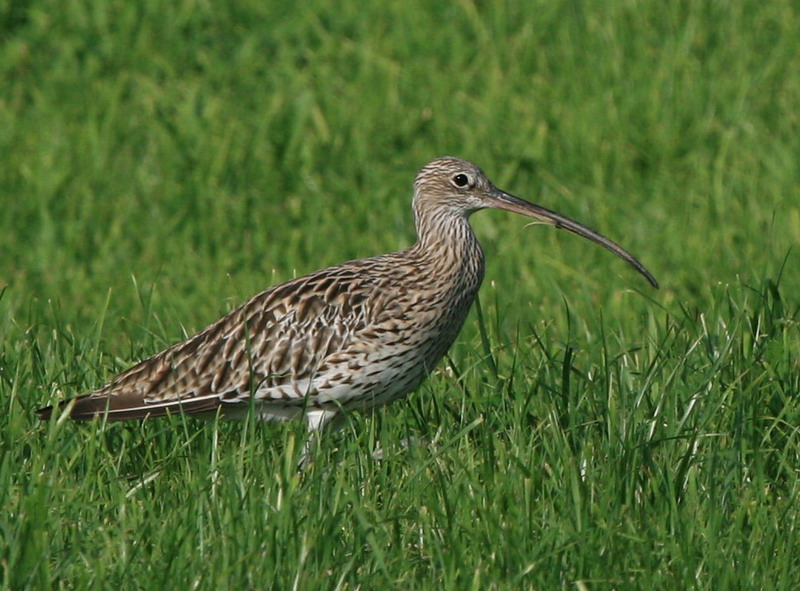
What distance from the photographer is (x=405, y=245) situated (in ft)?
34.5

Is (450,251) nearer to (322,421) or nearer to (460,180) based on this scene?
(460,180)

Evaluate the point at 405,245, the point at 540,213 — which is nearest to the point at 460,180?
the point at 540,213

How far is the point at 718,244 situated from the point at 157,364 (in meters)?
4.49

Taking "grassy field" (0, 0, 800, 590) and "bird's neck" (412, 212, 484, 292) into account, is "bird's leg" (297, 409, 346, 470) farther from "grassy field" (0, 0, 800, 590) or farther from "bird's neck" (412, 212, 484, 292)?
"bird's neck" (412, 212, 484, 292)

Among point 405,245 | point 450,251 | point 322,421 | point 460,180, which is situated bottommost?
point 405,245

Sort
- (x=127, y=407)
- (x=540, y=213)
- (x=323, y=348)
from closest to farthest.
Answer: (x=127, y=407)
(x=323, y=348)
(x=540, y=213)

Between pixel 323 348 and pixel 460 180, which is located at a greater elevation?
pixel 460 180

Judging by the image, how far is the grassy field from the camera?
5125 mm

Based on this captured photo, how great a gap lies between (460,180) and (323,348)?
44.9 inches

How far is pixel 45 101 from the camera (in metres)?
12.6

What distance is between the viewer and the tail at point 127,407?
6.26m

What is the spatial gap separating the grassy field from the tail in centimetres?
12

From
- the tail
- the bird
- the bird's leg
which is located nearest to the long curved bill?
the bird

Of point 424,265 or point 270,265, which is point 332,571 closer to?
point 424,265
